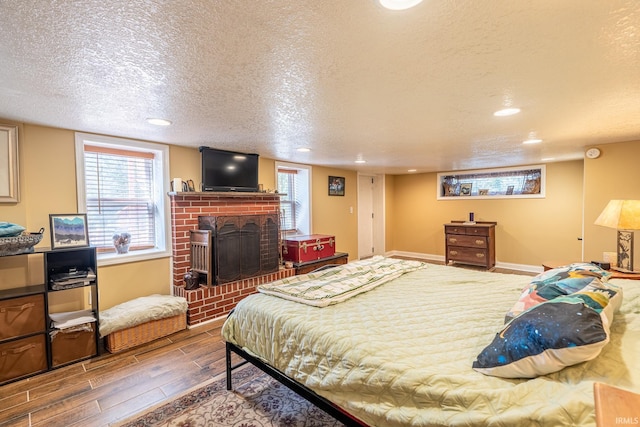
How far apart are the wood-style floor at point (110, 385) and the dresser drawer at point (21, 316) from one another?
15.3 inches

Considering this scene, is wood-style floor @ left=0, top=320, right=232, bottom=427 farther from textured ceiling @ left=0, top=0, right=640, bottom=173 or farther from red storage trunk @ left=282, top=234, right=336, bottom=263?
textured ceiling @ left=0, top=0, right=640, bottom=173

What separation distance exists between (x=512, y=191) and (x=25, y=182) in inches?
285

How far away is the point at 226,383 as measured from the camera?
228 cm

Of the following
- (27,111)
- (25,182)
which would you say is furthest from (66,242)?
(27,111)

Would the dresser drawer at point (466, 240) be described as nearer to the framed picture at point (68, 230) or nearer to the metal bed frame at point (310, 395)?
the metal bed frame at point (310, 395)

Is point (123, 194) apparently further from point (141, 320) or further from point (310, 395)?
point (310, 395)

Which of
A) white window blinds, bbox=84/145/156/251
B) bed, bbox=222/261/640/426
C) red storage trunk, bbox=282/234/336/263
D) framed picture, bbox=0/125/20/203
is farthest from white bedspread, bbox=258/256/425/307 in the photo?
framed picture, bbox=0/125/20/203

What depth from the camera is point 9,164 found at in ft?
8.32

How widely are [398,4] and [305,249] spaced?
385cm

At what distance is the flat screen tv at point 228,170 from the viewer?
3.77 metres

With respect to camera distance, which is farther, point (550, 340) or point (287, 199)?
point (287, 199)

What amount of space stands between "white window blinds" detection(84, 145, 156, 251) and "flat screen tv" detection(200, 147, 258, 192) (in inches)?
24.2

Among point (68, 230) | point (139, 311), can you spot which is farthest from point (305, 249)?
point (68, 230)

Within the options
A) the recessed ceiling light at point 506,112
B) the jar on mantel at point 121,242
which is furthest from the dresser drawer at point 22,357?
the recessed ceiling light at point 506,112
